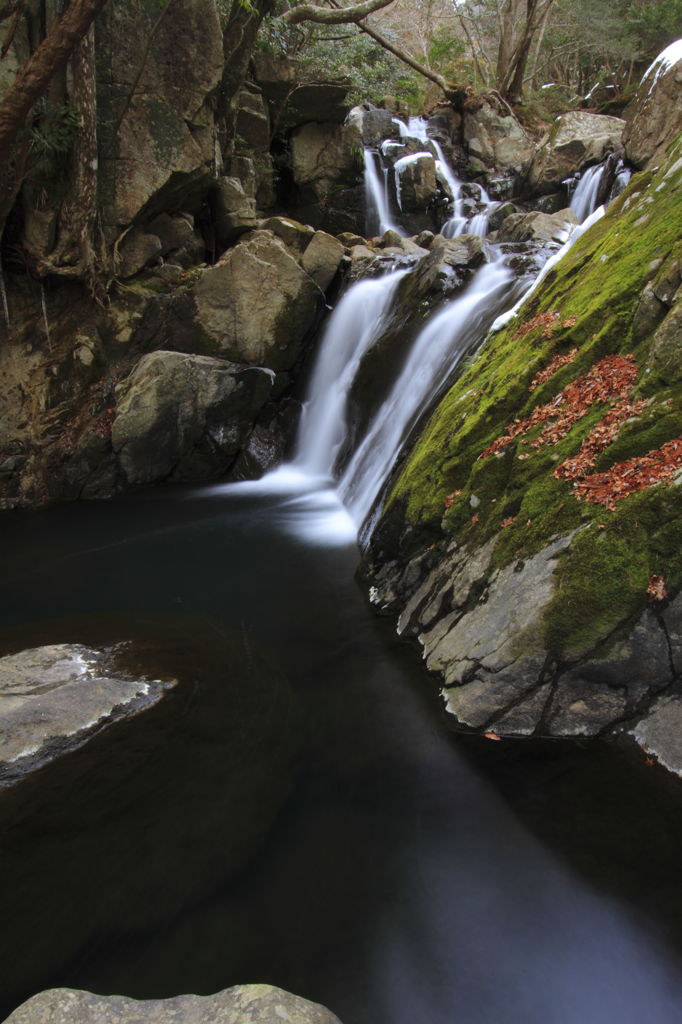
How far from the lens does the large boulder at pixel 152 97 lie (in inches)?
382

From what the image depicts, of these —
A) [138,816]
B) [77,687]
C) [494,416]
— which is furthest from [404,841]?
[494,416]

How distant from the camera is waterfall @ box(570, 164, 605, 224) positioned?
14480 millimetres

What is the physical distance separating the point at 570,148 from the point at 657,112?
3.77 meters

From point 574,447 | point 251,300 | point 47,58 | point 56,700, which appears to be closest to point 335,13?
point 251,300

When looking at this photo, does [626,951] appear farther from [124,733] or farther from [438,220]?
[438,220]

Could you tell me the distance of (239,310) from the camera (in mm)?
10414

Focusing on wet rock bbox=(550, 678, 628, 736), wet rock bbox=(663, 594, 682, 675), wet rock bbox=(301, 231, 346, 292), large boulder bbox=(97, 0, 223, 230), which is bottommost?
wet rock bbox=(550, 678, 628, 736)

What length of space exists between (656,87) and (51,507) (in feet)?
49.7

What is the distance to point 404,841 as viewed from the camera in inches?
123

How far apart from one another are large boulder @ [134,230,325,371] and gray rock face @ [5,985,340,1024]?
379 inches

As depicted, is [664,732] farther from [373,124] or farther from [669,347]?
[373,124]

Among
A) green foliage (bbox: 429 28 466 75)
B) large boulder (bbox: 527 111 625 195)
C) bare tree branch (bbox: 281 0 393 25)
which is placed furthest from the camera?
green foliage (bbox: 429 28 466 75)

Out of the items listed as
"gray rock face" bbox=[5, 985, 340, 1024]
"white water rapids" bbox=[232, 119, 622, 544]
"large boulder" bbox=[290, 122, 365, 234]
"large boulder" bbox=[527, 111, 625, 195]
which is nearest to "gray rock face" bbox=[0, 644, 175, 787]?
"gray rock face" bbox=[5, 985, 340, 1024]

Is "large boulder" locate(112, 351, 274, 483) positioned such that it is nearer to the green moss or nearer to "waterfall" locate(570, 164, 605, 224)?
the green moss
